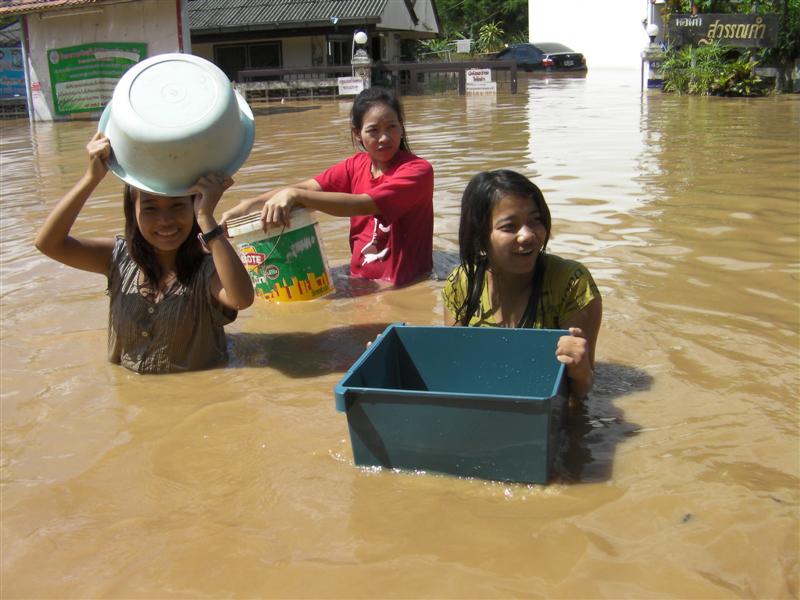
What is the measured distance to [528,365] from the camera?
2.90 m

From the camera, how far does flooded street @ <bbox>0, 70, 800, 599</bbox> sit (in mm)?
2145

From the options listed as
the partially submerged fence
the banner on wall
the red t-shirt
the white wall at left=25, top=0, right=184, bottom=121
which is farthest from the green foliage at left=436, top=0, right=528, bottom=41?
the red t-shirt

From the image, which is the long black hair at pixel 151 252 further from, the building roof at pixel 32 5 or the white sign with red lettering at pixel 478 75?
the white sign with red lettering at pixel 478 75

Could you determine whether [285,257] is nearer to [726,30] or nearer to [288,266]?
[288,266]

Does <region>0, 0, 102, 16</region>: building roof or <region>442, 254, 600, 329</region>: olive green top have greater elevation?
<region>0, 0, 102, 16</region>: building roof

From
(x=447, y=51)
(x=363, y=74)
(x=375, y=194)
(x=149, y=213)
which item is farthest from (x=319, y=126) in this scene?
(x=447, y=51)

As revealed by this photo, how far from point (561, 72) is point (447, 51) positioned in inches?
467

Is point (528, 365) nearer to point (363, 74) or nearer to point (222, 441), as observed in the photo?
point (222, 441)

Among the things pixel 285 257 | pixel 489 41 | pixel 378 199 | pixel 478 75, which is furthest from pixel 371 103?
pixel 489 41

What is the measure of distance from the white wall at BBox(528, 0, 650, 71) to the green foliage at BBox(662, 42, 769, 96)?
48.9 feet

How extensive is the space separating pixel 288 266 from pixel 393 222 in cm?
64

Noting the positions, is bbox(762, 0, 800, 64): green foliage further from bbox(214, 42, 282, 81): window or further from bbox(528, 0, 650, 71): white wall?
bbox(214, 42, 282, 81): window

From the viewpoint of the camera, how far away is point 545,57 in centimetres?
3195

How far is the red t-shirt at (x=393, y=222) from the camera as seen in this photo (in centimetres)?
456
